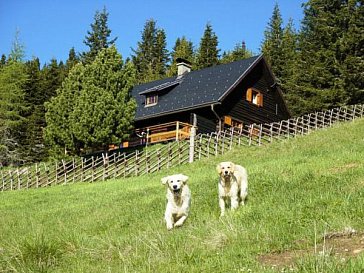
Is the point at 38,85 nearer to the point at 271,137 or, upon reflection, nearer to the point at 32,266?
the point at 271,137

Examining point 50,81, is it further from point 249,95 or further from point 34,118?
point 249,95

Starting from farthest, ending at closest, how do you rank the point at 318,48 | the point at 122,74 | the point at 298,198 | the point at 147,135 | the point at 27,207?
the point at 318,48 → the point at 147,135 → the point at 122,74 → the point at 27,207 → the point at 298,198

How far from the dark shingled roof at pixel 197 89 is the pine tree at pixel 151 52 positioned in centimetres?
3034

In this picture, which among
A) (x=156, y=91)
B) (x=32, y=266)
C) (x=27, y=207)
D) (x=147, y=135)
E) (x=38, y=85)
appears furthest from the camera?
(x=38, y=85)

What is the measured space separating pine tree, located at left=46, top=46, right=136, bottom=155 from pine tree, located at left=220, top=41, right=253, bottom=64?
96.7ft

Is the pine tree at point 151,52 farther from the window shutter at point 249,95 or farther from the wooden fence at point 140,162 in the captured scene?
the wooden fence at point 140,162

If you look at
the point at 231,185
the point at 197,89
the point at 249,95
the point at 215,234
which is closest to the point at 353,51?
the point at 249,95

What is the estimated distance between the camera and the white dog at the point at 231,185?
990 centimetres

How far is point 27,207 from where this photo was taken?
1755 centimetres

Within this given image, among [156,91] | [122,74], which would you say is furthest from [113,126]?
[156,91]

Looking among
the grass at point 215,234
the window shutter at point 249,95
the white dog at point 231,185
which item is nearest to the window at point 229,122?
the window shutter at point 249,95

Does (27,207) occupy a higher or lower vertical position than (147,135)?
lower

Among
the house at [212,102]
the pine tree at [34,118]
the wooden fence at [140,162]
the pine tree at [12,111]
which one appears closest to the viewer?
the wooden fence at [140,162]

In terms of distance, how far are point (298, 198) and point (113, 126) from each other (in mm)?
22948
